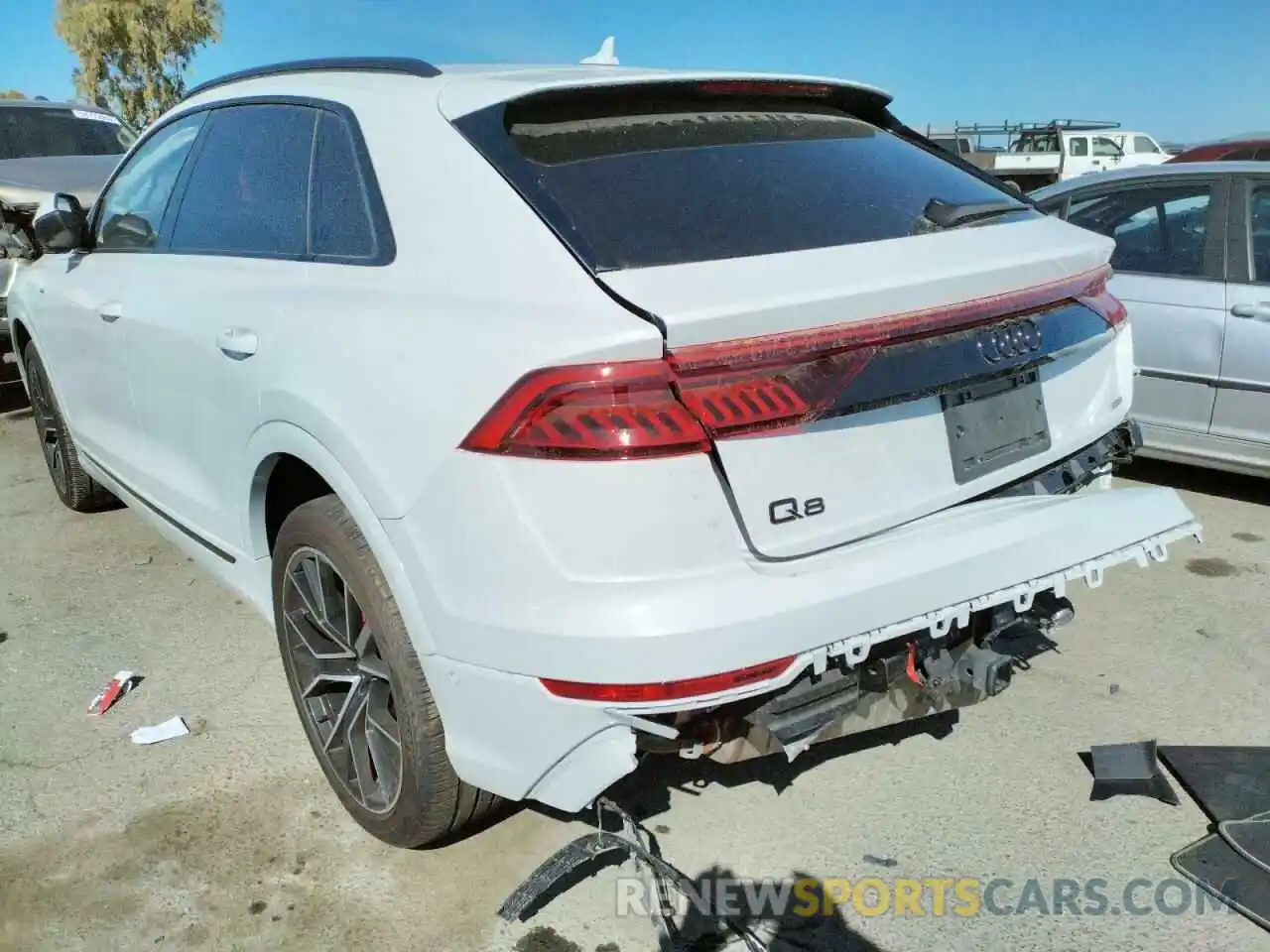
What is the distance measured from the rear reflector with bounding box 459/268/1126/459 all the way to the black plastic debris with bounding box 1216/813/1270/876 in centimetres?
157

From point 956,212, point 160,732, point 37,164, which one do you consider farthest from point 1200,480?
point 37,164

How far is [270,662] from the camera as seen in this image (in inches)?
136

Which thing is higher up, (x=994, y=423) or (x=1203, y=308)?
(x=994, y=423)

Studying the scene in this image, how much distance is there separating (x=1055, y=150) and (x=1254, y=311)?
20.4 m

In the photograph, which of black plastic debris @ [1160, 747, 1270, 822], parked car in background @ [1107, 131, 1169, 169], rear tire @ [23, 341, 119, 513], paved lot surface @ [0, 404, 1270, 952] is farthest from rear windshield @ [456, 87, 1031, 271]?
parked car in background @ [1107, 131, 1169, 169]

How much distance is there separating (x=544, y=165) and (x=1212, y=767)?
234 centimetres

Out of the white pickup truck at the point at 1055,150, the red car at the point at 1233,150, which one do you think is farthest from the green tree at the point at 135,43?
the red car at the point at 1233,150

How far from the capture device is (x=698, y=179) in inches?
84.8

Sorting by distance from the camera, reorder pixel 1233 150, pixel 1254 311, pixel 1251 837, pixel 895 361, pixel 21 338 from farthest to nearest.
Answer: pixel 1233 150
pixel 21 338
pixel 1254 311
pixel 1251 837
pixel 895 361

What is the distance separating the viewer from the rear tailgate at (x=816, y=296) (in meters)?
1.79

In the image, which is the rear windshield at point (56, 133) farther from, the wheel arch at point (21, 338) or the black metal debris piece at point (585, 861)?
the black metal debris piece at point (585, 861)

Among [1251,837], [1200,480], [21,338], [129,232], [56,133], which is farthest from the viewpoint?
[56,133]

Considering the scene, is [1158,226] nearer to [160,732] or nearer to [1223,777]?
[1223,777]

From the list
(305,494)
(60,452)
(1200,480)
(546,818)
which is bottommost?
(1200,480)
